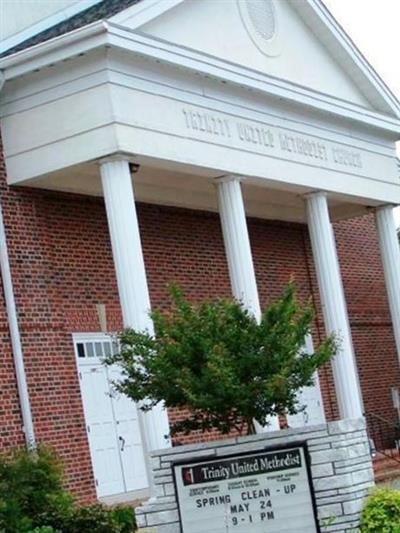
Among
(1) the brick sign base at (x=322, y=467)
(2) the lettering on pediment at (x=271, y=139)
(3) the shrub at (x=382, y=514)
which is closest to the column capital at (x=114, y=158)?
(2) the lettering on pediment at (x=271, y=139)

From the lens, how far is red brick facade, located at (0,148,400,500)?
58.2ft

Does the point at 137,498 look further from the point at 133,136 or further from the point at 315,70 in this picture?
the point at 315,70

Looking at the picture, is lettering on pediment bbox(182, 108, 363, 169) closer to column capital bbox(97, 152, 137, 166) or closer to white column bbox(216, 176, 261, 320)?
white column bbox(216, 176, 261, 320)

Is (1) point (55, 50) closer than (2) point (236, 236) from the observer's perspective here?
Yes

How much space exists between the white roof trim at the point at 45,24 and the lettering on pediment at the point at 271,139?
3408mm

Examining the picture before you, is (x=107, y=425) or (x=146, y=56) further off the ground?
(x=146, y=56)

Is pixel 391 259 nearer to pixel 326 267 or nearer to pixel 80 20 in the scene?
pixel 326 267

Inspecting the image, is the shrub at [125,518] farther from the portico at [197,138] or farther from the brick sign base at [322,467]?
the brick sign base at [322,467]

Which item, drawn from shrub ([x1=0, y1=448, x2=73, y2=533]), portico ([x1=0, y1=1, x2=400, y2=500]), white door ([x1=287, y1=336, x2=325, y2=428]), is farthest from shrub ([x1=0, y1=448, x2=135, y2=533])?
white door ([x1=287, y1=336, x2=325, y2=428])

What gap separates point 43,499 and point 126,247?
422cm

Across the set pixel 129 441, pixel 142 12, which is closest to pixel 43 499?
pixel 129 441

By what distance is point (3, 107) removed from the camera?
17750 millimetres

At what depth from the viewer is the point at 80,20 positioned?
18344 millimetres

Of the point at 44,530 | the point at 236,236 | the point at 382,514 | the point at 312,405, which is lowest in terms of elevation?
the point at 382,514
